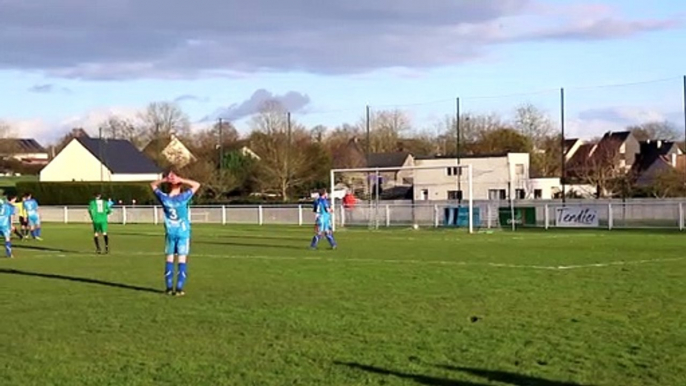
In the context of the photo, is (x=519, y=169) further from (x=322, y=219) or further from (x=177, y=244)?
(x=177, y=244)

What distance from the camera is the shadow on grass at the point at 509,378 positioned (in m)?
8.38

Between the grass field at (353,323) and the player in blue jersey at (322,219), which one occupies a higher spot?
the player in blue jersey at (322,219)

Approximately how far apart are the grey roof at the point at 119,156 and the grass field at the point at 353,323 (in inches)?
2752

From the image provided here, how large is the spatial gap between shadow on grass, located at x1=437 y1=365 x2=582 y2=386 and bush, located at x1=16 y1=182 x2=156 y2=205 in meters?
68.4

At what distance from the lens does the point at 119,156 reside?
93.6 meters

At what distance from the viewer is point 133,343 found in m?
10.9

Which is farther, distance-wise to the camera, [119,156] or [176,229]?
[119,156]

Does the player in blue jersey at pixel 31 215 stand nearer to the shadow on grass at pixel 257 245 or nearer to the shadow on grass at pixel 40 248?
the shadow on grass at pixel 40 248

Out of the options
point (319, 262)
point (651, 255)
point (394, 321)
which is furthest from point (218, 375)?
point (651, 255)

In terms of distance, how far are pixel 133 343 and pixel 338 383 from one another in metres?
3.33

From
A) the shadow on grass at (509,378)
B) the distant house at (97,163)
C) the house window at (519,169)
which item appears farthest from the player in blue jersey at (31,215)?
the distant house at (97,163)

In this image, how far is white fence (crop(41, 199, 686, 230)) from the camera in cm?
4419

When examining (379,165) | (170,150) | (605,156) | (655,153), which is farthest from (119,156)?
(655,153)

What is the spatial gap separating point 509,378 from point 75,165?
91792mm
